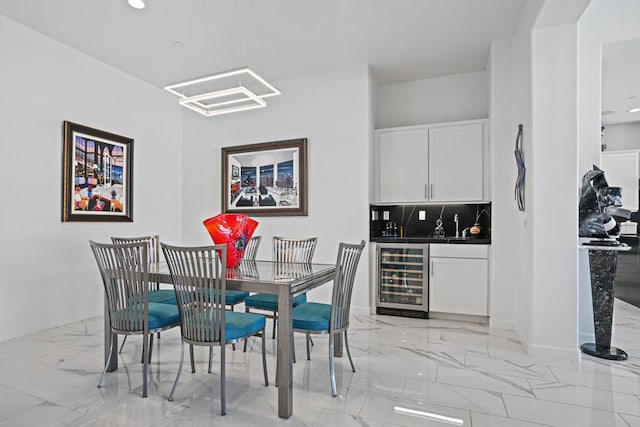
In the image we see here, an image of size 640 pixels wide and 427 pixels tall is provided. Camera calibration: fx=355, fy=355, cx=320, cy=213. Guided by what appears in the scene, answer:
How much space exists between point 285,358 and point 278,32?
3085 mm

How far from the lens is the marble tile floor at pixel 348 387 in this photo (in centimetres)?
203

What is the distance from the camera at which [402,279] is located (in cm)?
422

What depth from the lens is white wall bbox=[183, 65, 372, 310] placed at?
4.34 m

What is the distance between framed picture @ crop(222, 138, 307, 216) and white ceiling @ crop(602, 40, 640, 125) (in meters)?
3.54

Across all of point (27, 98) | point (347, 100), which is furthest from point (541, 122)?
point (27, 98)

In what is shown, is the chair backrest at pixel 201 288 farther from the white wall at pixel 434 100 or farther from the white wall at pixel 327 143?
the white wall at pixel 434 100

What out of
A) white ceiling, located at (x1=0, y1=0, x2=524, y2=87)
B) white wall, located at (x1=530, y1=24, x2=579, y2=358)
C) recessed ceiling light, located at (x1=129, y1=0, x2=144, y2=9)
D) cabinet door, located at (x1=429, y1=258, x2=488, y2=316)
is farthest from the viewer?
cabinet door, located at (x1=429, y1=258, x2=488, y2=316)

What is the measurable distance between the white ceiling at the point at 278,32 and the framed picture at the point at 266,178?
1019 millimetres

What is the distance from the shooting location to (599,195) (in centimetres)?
311

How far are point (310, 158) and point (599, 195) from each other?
3.02 meters

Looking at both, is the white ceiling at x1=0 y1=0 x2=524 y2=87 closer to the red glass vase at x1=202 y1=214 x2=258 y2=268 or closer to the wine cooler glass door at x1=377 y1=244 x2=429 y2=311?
the red glass vase at x1=202 y1=214 x2=258 y2=268

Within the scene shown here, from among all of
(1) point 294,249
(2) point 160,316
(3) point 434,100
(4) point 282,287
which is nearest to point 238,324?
(4) point 282,287

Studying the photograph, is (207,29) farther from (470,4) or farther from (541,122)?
(541,122)

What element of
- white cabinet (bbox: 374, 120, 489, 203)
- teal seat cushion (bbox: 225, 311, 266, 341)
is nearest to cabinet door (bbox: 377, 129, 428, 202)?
white cabinet (bbox: 374, 120, 489, 203)
